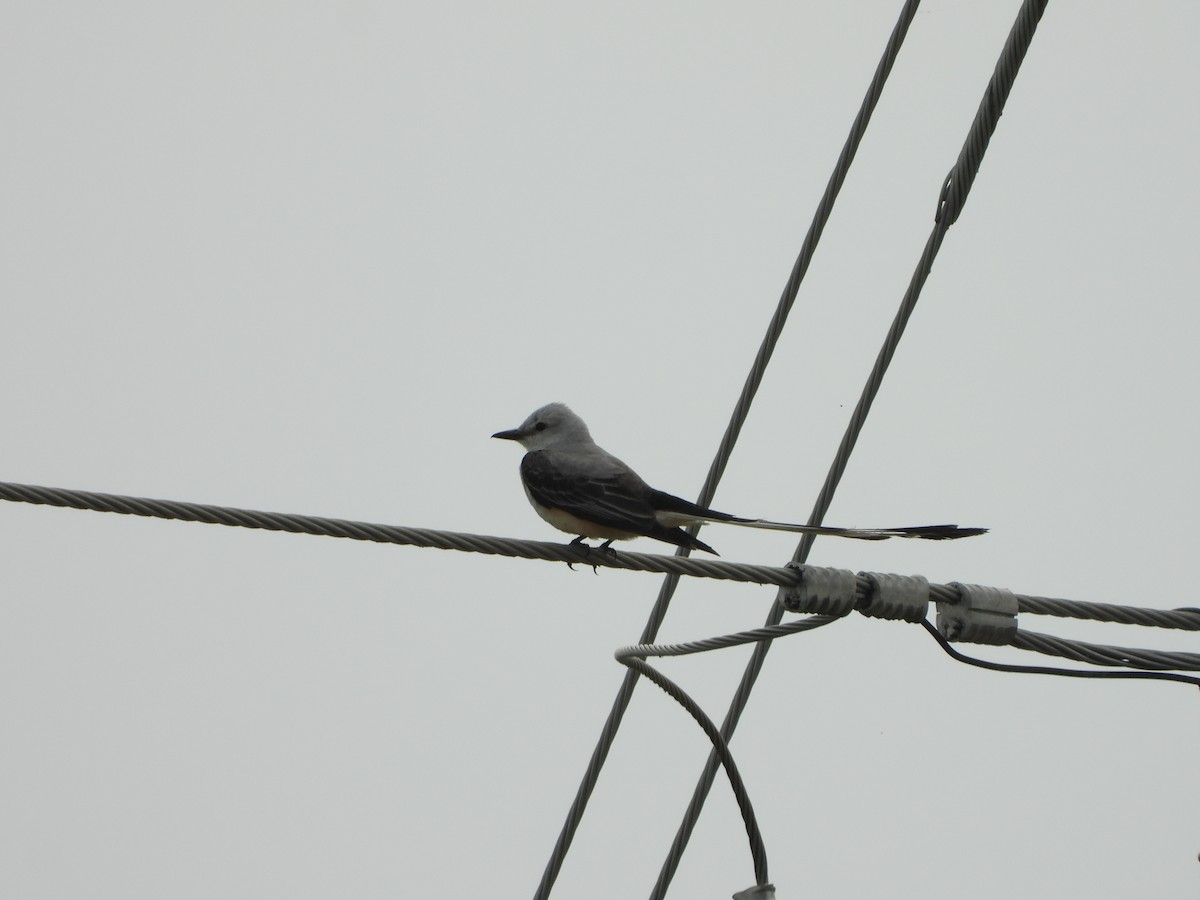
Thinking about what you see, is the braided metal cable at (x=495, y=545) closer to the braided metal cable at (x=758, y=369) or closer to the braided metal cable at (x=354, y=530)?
the braided metal cable at (x=354, y=530)

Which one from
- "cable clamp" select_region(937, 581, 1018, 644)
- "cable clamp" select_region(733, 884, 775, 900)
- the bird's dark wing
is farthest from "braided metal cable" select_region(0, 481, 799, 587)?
the bird's dark wing

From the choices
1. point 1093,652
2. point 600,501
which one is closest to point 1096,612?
point 1093,652

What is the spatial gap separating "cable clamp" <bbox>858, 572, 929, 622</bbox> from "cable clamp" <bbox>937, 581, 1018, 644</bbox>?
0.09 metres

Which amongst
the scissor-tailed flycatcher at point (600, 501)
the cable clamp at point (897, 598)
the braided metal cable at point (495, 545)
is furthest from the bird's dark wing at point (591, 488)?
the cable clamp at point (897, 598)

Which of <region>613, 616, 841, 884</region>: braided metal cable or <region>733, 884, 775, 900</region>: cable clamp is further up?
<region>613, 616, 841, 884</region>: braided metal cable

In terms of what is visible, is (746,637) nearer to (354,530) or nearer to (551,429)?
(354,530)

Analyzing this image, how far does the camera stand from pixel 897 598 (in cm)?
347

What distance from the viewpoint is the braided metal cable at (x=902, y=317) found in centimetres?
401

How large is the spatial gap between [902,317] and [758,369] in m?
0.68

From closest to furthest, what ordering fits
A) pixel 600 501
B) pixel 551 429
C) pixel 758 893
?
pixel 758 893
pixel 600 501
pixel 551 429

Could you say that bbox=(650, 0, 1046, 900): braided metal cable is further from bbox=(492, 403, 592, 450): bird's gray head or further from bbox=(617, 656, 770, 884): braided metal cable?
bbox=(492, 403, 592, 450): bird's gray head

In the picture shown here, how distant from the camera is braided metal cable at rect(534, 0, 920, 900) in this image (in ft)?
16.1

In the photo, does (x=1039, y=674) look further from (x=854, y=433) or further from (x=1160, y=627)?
(x=854, y=433)

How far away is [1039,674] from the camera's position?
138 inches
